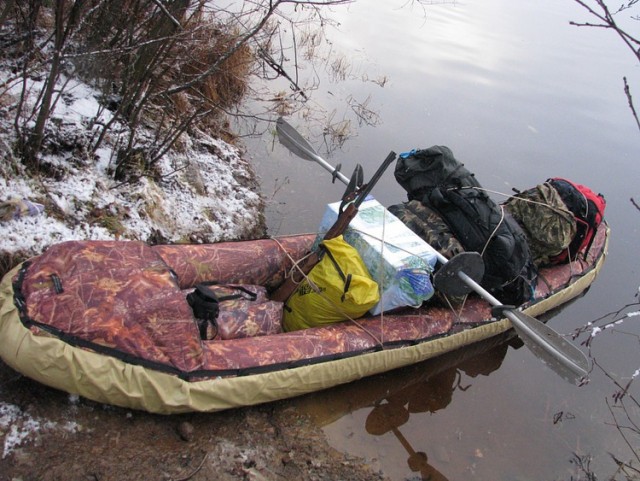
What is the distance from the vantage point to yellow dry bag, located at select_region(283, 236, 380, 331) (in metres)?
3.42

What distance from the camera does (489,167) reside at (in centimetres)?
775

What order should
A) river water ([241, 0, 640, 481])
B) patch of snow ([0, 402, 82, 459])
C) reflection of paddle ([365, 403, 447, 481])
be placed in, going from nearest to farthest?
patch of snow ([0, 402, 82, 459]) < reflection of paddle ([365, 403, 447, 481]) < river water ([241, 0, 640, 481])

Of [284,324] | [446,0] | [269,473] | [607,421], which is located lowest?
[607,421]

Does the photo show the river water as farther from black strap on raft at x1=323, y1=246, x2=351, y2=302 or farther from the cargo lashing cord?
black strap on raft at x1=323, y1=246, x2=351, y2=302

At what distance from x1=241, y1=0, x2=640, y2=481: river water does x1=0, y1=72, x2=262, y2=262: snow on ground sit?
0.71 metres

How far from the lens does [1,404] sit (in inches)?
104

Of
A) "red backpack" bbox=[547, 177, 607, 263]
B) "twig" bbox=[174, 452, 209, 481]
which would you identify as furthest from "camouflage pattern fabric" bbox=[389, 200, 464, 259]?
"twig" bbox=[174, 452, 209, 481]

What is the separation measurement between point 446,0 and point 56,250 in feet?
49.3

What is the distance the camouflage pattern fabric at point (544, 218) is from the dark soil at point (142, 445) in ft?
8.55

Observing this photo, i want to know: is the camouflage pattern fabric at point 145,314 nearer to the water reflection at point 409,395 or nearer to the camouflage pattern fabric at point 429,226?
the water reflection at point 409,395

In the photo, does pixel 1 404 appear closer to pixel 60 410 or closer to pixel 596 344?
pixel 60 410

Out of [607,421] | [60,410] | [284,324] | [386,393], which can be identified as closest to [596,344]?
[607,421]

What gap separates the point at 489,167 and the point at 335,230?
192 inches

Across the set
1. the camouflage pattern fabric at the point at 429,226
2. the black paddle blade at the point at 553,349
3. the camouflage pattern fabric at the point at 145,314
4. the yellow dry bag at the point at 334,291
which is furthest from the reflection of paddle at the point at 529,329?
the camouflage pattern fabric at the point at 145,314
